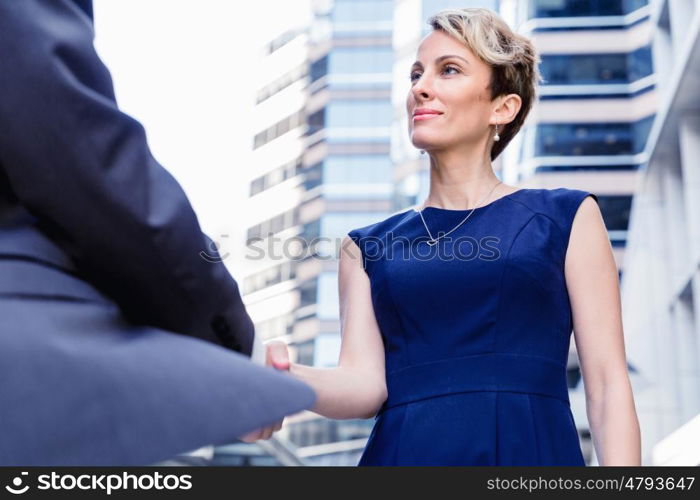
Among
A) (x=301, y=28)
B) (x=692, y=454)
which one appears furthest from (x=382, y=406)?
(x=301, y=28)

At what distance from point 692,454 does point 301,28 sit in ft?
174

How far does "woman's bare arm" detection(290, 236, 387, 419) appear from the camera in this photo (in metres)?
2.27

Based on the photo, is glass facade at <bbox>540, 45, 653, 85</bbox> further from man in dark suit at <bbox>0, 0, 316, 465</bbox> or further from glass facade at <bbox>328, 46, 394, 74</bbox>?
man in dark suit at <bbox>0, 0, 316, 465</bbox>

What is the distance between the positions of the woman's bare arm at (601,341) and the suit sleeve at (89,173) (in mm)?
1178

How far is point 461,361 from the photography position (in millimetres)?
2332

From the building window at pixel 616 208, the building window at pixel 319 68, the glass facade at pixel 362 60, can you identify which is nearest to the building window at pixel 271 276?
the building window at pixel 319 68

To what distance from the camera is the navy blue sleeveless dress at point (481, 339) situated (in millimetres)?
2234

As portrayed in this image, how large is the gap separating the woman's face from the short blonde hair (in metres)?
0.03

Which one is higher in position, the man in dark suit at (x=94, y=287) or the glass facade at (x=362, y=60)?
the glass facade at (x=362, y=60)

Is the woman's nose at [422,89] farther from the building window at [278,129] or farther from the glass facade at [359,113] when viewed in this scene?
the building window at [278,129]

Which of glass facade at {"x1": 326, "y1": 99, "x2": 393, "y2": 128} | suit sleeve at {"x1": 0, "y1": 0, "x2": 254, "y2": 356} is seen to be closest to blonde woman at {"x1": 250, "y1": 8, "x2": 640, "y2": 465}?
suit sleeve at {"x1": 0, "y1": 0, "x2": 254, "y2": 356}

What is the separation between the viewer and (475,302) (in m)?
2.43

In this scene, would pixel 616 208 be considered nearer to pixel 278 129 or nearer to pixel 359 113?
pixel 359 113

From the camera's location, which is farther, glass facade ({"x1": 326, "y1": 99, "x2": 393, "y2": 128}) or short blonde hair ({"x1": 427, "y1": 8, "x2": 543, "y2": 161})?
glass facade ({"x1": 326, "y1": 99, "x2": 393, "y2": 128})
